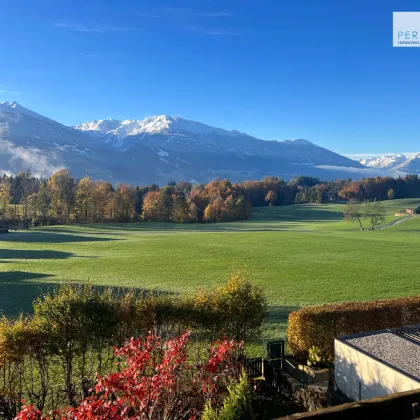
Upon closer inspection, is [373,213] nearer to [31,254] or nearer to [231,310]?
[31,254]

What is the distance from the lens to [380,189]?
630 feet

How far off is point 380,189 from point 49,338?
200471 mm

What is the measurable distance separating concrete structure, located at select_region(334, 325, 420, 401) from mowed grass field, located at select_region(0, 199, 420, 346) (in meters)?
7.07

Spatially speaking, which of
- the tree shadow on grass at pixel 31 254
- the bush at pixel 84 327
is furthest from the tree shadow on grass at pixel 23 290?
the tree shadow on grass at pixel 31 254

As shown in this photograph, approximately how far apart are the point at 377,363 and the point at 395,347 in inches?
65.6

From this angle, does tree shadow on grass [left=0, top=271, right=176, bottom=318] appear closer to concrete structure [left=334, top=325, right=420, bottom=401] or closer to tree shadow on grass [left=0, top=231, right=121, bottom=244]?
concrete structure [left=334, top=325, right=420, bottom=401]

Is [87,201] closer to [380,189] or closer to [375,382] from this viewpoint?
[375,382]

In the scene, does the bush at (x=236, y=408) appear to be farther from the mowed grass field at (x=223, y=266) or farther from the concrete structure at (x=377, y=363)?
the mowed grass field at (x=223, y=266)

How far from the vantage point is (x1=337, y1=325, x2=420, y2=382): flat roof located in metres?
11.9

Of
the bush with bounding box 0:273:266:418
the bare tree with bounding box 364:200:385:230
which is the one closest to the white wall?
the bush with bounding box 0:273:266:418

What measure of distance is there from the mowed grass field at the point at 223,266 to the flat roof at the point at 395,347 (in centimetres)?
714

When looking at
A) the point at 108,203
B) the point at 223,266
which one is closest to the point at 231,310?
the point at 223,266

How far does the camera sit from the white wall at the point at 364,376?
1139cm

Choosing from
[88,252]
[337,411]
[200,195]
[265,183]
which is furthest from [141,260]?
[265,183]
